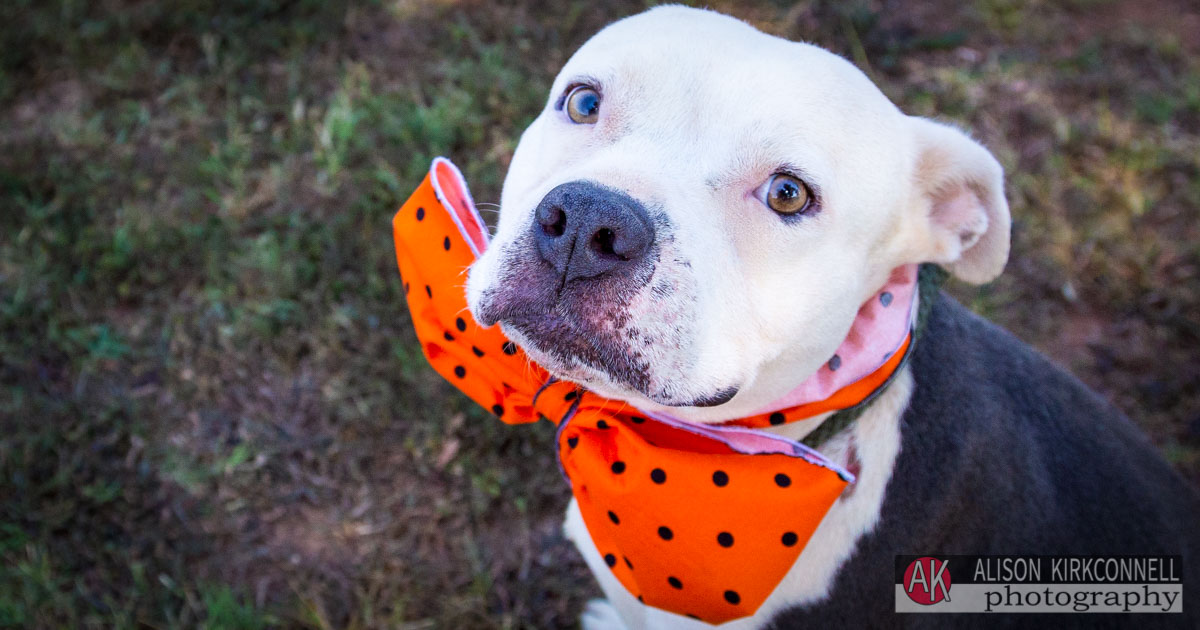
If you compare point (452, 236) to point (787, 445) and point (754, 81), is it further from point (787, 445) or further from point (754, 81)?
point (787, 445)

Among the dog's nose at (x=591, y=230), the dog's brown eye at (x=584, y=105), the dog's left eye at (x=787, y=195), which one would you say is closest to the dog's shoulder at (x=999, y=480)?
the dog's left eye at (x=787, y=195)

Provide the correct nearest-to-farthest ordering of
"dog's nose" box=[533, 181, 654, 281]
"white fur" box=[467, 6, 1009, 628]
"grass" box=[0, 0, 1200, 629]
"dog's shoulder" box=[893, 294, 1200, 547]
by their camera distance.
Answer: "dog's nose" box=[533, 181, 654, 281] < "white fur" box=[467, 6, 1009, 628] < "dog's shoulder" box=[893, 294, 1200, 547] < "grass" box=[0, 0, 1200, 629]

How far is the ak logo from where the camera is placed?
230cm

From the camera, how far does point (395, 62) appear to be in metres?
4.93

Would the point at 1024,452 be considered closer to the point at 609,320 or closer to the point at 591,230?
the point at 609,320

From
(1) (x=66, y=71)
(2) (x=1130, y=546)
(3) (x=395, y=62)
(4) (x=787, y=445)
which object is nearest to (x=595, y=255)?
(4) (x=787, y=445)

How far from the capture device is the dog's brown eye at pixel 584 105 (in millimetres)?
2205

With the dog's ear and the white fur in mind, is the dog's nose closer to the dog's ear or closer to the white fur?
the white fur

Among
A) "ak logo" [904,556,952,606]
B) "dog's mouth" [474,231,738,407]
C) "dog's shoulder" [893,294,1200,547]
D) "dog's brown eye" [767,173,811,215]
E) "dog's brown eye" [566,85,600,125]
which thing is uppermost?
"dog's brown eye" [566,85,600,125]

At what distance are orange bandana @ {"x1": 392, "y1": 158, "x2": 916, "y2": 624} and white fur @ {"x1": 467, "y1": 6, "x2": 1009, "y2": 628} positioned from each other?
99mm

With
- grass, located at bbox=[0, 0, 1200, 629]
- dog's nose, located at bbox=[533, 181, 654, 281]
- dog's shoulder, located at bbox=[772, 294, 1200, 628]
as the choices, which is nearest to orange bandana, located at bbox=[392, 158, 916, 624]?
dog's shoulder, located at bbox=[772, 294, 1200, 628]

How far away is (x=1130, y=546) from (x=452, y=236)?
2220 millimetres

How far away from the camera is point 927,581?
7.61 ft

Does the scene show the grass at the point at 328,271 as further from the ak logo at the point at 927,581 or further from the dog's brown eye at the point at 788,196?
the dog's brown eye at the point at 788,196
